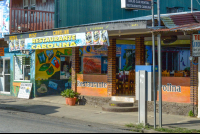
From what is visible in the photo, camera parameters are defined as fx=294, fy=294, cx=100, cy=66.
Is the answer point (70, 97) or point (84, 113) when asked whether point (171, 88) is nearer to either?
point (84, 113)

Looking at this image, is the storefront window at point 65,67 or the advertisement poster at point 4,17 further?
the storefront window at point 65,67

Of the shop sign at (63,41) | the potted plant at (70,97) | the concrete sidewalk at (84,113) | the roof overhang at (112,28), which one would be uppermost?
the roof overhang at (112,28)

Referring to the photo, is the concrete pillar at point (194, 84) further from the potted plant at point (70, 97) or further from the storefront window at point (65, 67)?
the storefront window at point (65, 67)

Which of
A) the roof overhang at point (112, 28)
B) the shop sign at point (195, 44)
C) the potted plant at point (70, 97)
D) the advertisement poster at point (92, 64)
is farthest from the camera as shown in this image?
the advertisement poster at point (92, 64)

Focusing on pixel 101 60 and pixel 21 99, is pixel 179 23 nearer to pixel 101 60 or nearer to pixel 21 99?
pixel 101 60

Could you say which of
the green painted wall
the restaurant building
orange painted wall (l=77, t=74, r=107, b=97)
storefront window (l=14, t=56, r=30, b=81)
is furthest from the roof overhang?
the green painted wall

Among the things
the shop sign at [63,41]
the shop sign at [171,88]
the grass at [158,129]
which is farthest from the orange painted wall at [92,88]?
the grass at [158,129]

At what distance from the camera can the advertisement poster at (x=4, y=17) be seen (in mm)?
17031

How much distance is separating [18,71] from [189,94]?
10.7 metres

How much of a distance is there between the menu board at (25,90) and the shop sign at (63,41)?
2222mm

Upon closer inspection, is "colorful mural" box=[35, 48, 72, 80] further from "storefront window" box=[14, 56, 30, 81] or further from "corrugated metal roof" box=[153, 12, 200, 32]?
"corrugated metal roof" box=[153, 12, 200, 32]

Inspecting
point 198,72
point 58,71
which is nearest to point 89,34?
point 198,72

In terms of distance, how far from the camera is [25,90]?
17.1 metres

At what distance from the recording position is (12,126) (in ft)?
29.5
